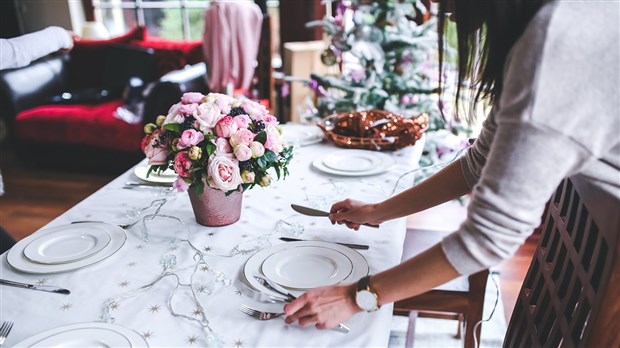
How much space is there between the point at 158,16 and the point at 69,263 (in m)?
4.60

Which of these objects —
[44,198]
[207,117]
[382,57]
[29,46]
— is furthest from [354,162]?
[44,198]

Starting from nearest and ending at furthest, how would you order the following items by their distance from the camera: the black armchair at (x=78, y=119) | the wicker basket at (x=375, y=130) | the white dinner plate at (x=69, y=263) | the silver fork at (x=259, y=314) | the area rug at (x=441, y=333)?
the silver fork at (x=259, y=314) → the white dinner plate at (x=69, y=263) → the wicker basket at (x=375, y=130) → the area rug at (x=441, y=333) → the black armchair at (x=78, y=119)

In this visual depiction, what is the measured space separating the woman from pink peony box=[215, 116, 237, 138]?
0.40m

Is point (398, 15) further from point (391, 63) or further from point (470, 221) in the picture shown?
point (470, 221)

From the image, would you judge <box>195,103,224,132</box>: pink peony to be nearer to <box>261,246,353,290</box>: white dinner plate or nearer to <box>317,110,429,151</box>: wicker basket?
<box>261,246,353,290</box>: white dinner plate

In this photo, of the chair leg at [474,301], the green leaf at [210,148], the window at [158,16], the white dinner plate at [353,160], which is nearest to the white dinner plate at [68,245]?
the green leaf at [210,148]

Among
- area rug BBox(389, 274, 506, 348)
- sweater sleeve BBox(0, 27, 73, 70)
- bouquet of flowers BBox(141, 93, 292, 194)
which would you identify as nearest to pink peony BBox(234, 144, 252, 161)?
bouquet of flowers BBox(141, 93, 292, 194)

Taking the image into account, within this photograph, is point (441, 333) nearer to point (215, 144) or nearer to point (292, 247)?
point (292, 247)

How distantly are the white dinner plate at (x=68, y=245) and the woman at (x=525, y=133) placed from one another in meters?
0.48

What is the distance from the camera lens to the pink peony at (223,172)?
101 cm

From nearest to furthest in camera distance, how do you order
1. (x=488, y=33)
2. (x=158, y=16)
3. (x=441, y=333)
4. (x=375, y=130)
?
(x=488, y=33), (x=375, y=130), (x=441, y=333), (x=158, y=16)

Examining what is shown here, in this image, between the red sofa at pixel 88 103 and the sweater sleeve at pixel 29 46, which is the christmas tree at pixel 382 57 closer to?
the red sofa at pixel 88 103

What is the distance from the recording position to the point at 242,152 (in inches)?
39.9

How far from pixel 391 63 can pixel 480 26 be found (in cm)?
205
